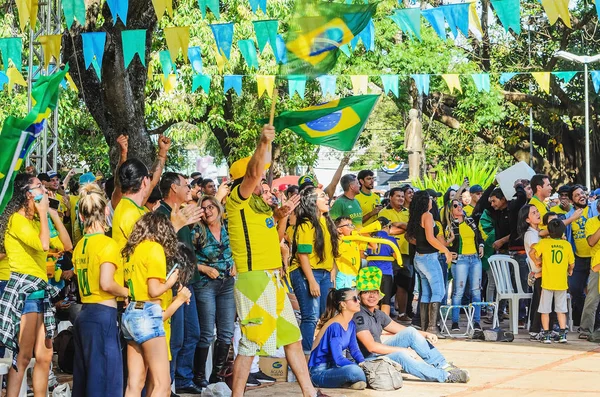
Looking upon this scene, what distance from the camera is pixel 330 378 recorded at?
914 cm

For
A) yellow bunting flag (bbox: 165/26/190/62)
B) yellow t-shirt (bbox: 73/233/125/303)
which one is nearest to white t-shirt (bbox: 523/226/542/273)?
yellow bunting flag (bbox: 165/26/190/62)

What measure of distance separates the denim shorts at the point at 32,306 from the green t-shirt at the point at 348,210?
5568 millimetres

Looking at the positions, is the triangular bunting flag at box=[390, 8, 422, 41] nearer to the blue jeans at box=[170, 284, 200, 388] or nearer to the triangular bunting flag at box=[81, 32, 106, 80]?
the triangular bunting flag at box=[81, 32, 106, 80]

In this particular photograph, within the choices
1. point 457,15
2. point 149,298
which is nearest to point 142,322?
point 149,298

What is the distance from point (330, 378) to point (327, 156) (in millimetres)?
57810

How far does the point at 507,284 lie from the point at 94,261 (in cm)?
807

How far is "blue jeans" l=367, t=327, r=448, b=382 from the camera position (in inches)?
381

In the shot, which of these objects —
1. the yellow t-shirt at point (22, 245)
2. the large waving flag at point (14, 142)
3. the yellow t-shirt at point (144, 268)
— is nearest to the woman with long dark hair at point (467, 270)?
the yellow t-shirt at point (22, 245)

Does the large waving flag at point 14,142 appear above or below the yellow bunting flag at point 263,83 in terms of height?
below

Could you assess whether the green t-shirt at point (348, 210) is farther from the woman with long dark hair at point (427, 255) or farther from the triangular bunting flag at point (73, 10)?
the triangular bunting flag at point (73, 10)

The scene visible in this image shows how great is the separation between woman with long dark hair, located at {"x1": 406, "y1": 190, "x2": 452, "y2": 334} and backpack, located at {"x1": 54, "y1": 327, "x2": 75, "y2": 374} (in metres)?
5.47

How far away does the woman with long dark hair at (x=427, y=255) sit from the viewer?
12.5 meters

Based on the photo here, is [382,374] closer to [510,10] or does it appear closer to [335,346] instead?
[335,346]

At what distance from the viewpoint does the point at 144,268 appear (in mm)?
6801
